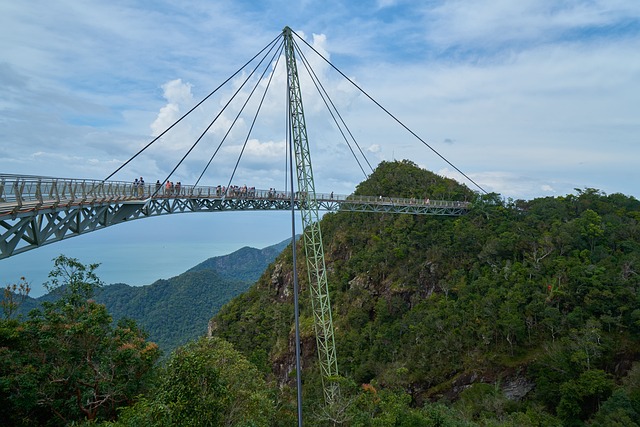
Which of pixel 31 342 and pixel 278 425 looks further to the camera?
pixel 278 425

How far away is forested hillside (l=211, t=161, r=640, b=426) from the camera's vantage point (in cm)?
2292

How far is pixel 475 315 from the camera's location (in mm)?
30078

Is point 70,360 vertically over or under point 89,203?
under

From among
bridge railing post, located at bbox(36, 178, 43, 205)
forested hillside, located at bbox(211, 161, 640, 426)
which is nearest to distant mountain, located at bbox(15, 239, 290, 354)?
forested hillside, located at bbox(211, 161, 640, 426)

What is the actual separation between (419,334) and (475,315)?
15.7 ft

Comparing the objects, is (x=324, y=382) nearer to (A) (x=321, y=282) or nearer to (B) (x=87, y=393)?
(A) (x=321, y=282)

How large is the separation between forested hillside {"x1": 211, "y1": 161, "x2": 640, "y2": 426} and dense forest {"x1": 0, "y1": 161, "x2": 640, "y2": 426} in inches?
4.5

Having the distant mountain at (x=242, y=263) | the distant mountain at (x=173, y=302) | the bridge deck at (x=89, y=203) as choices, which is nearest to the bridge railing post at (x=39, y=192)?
the bridge deck at (x=89, y=203)

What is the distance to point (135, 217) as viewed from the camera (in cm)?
1952

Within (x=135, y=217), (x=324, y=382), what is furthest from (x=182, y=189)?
(x=324, y=382)

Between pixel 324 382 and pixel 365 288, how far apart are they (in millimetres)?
16399

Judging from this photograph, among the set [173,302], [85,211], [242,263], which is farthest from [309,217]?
[242,263]

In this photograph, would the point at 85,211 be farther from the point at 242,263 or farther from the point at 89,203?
the point at 242,263

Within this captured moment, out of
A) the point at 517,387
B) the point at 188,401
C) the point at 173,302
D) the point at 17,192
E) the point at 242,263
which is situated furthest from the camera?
the point at 242,263
